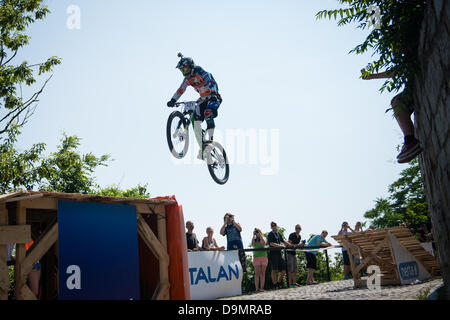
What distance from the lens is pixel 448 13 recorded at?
2.86m

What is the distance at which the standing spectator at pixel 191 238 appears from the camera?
11027 mm

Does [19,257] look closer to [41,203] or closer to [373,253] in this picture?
[41,203]

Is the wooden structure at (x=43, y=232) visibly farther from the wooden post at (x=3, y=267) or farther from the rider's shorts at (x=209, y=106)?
the rider's shorts at (x=209, y=106)


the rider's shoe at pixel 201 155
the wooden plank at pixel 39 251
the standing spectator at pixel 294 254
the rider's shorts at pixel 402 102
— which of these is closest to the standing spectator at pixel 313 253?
the standing spectator at pixel 294 254

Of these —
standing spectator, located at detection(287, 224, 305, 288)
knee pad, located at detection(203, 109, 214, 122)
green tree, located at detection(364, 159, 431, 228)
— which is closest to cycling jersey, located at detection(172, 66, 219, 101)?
knee pad, located at detection(203, 109, 214, 122)

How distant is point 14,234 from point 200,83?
5644mm

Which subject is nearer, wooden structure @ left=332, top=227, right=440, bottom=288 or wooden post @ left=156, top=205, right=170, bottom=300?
wooden post @ left=156, top=205, right=170, bottom=300

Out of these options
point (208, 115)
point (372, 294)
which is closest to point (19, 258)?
point (208, 115)

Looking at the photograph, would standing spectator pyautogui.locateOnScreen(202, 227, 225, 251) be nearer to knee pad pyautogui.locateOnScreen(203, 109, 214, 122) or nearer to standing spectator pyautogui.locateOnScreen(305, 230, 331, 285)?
standing spectator pyautogui.locateOnScreen(305, 230, 331, 285)

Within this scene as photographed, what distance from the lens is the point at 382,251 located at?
1107 cm

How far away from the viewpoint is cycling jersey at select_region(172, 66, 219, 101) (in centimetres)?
955

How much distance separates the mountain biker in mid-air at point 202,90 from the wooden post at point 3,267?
5229 millimetres

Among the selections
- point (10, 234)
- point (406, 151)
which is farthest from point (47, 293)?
point (406, 151)
